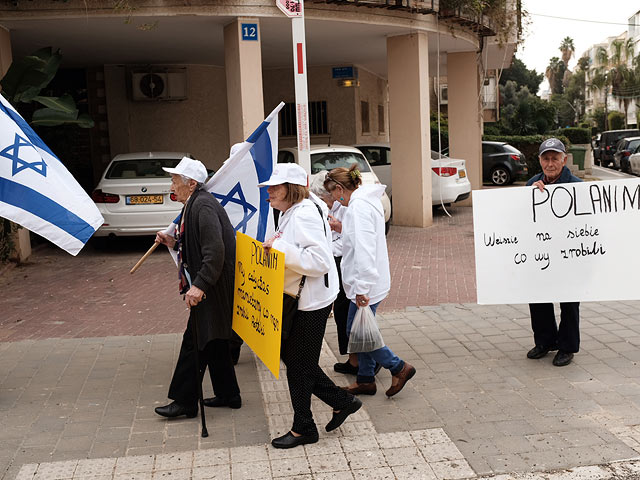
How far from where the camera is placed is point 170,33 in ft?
42.8

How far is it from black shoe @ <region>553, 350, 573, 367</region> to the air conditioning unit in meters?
13.4

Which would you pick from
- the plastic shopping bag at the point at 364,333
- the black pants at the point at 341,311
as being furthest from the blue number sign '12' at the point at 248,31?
the plastic shopping bag at the point at 364,333

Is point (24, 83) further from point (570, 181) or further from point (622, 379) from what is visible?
point (622, 379)

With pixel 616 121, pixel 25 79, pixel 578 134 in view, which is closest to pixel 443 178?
pixel 25 79

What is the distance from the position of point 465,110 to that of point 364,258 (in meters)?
13.9

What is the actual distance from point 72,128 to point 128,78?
359cm

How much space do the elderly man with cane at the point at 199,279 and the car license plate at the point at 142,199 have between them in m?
6.62

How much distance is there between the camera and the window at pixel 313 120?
2006 centimetres

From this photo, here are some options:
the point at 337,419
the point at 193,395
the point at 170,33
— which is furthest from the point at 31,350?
the point at 170,33

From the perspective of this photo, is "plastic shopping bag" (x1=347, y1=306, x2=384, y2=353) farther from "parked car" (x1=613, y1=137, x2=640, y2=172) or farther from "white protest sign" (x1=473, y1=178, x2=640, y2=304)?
"parked car" (x1=613, y1=137, x2=640, y2=172)

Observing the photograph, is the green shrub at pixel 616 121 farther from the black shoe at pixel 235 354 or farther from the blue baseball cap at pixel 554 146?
the black shoe at pixel 235 354

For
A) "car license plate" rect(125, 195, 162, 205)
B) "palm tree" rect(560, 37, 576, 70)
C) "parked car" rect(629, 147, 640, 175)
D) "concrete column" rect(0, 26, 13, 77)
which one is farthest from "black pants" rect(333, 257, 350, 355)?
"palm tree" rect(560, 37, 576, 70)

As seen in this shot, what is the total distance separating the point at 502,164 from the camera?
80.8ft

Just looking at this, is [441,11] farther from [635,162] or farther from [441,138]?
[635,162]
